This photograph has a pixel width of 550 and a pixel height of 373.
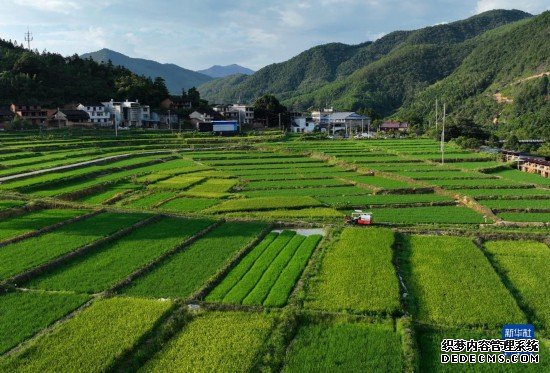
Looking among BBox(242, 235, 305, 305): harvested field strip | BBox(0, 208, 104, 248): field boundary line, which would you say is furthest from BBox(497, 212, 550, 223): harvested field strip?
BBox(0, 208, 104, 248): field boundary line

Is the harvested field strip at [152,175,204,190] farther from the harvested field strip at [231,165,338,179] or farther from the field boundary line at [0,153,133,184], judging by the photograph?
the field boundary line at [0,153,133,184]

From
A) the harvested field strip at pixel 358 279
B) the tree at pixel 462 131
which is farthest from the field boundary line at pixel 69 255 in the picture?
the tree at pixel 462 131

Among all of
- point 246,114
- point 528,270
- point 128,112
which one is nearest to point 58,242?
point 528,270

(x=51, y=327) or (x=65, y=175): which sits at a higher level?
(x=65, y=175)

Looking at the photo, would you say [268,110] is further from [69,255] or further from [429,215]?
[69,255]

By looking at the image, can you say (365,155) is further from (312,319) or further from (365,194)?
(312,319)

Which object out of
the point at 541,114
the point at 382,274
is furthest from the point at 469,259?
the point at 541,114
